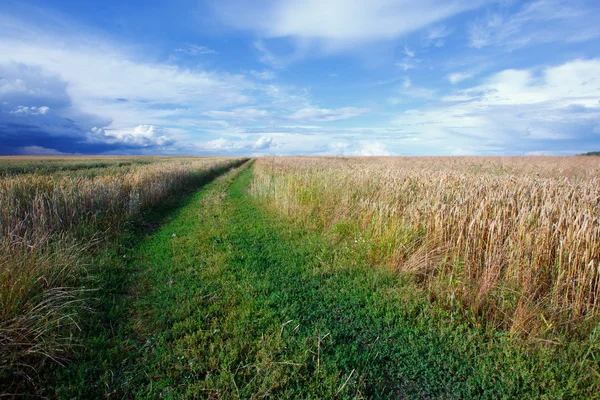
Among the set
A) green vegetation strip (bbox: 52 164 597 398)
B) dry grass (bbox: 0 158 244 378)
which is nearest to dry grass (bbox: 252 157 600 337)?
green vegetation strip (bbox: 52 164 597 398)

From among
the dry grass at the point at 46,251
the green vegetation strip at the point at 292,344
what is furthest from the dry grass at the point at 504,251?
the dry grass at the point at 46,251

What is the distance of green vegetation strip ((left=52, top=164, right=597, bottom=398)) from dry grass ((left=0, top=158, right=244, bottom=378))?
1.47 feet

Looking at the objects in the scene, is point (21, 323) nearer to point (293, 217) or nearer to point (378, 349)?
point (378, 349)

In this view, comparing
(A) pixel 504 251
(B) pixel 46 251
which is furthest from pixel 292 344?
(B) pixel 46 251

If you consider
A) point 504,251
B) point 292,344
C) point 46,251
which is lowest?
point 292,344

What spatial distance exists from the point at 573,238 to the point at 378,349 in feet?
9.94

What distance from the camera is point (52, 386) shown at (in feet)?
9.13

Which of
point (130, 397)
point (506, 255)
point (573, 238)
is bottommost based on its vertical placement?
point (130, 397)

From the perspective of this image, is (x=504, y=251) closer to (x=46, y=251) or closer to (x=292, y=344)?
(x=292, y=344)

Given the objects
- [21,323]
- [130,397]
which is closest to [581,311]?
[130,397]

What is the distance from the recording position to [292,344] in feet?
11.0

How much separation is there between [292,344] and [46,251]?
4.35m

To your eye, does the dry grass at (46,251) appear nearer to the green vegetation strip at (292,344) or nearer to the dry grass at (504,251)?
the green vegetation strip at (292,344)

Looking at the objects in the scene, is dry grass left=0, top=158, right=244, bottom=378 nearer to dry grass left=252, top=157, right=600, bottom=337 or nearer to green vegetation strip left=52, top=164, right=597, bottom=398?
green vegetation strip left=52, top=164, right=597, bottom=398
